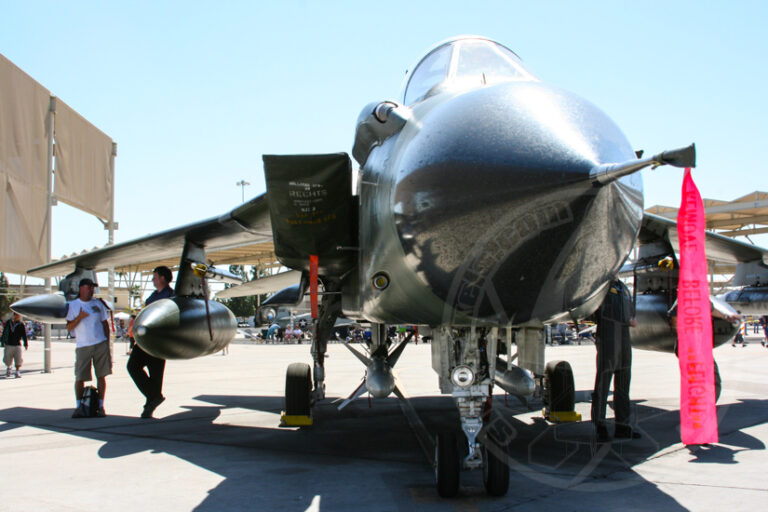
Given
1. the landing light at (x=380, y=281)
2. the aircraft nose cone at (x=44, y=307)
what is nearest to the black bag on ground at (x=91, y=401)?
the aircraft nose cone at (x=44, y=307)

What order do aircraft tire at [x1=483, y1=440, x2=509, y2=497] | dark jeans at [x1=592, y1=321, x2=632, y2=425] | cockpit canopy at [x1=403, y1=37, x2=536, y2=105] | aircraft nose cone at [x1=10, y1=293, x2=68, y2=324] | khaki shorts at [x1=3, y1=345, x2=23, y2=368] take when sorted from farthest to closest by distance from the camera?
khaki shorts at [x1=3, y1=345, x2=23, y2=368] → aircraft nose cone at [x1=10, y1=293, x2=68, y2=324] → dark jeans at [x1=592, y1=321, x2=632, y2=425] → cockpit canopy at [x1=403, y1=37, x2=536, y2=105] → aircraft tire at [x1=483, y1=440, x2=509, y2=497]

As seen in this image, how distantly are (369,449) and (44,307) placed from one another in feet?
21.1

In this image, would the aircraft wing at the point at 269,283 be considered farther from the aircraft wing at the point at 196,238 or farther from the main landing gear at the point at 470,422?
the main landing gear at the point at 470,422

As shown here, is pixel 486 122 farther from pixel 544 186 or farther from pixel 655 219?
pixel 655 219

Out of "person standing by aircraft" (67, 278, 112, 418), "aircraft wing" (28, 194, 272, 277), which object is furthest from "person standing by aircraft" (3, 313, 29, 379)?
"person standing by aircraft" (67, 278, 112, 418)

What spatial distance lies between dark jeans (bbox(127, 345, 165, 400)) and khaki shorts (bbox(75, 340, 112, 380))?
0.37m

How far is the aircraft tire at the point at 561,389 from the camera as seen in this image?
7.57m

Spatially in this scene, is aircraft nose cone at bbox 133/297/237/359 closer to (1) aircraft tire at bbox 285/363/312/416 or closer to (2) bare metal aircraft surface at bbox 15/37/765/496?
(1) aircraft tire at bbox 285/363/312/416

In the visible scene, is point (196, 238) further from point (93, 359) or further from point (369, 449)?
point (369, 449)

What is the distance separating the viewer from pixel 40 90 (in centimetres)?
1564

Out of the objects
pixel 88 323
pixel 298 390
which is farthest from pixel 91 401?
pixel 298 390

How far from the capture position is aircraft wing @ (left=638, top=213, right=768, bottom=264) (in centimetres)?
680

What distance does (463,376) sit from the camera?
13.1 feet

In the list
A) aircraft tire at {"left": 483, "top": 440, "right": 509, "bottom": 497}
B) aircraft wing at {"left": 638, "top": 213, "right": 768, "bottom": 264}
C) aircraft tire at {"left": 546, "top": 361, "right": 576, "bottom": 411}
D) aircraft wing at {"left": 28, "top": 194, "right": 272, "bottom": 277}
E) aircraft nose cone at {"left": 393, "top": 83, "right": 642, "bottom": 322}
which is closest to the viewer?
aircraft nose cone at {"left": 393, "top": 83, "right": 642, "bottom": 322}
